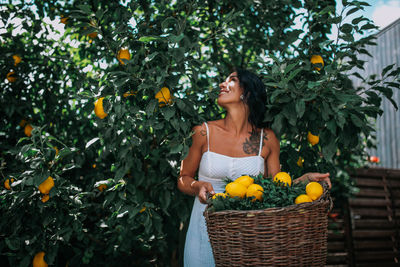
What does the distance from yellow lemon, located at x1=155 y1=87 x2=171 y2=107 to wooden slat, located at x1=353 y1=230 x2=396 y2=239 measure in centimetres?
345

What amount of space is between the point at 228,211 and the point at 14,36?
1.98 metres

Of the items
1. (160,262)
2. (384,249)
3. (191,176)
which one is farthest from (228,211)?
(384,249)

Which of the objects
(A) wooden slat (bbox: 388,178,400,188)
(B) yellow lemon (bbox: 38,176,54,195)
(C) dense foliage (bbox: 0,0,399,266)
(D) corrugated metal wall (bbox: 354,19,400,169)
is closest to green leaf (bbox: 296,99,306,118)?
(C) dense foliage (bbox: 0,0,399,266)

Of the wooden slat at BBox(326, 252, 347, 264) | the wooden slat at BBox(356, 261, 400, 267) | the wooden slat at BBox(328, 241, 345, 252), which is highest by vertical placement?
the wooden slat at BBox(328, 241, 345, 252)

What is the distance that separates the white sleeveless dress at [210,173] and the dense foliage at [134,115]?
169 millimetres

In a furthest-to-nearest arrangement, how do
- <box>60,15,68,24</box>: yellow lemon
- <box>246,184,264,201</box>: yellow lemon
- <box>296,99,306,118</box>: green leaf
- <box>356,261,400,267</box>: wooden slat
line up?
<box>356,261,400,267</box>: wooden slat < <box>60,15,68,24</box>: yellow lemon < <box>296,99,306,118</box>: green leaf < <box>246,184,264,201</box>: yellow lemon

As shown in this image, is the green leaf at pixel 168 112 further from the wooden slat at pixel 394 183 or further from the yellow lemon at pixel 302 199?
the wooden slat at pixel 394 183

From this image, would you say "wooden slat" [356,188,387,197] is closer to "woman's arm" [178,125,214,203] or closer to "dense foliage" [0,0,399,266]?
"dense foliage" [0,0,399,266]

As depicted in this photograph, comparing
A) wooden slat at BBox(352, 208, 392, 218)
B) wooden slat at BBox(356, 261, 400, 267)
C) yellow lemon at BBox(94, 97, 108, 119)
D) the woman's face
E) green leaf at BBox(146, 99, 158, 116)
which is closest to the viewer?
green leaf at BBox(146, 99, 158, 116)

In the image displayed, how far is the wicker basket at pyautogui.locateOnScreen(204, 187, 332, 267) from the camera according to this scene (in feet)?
3.66

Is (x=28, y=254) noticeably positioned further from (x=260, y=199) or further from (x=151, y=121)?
(x=260, y=199)

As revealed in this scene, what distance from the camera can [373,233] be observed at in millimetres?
4219

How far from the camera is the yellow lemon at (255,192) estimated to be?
1.23 m

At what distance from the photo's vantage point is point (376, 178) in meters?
4.47
